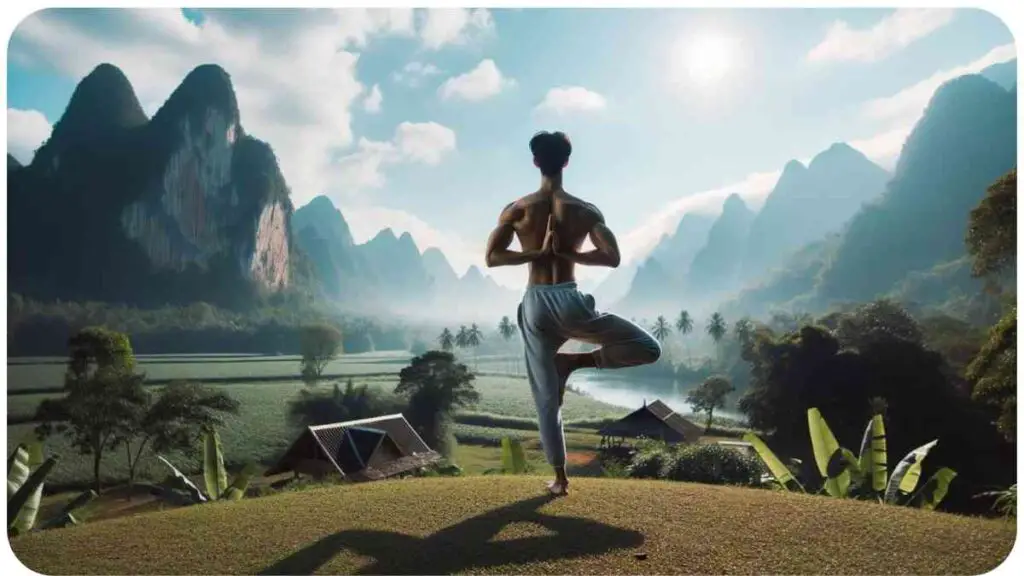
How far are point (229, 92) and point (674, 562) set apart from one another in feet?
97.5

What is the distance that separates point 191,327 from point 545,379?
18.5m

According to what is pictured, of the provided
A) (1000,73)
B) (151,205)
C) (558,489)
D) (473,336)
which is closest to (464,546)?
(558,489)

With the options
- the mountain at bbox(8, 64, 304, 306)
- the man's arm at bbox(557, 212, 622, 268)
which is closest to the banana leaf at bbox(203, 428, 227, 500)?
the man's arm at bbox(557, 212, 622, 268)

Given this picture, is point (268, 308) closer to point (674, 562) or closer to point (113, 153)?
point (113, 153)

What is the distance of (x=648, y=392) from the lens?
21562mm

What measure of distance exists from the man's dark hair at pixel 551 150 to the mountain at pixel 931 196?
71.9 ft

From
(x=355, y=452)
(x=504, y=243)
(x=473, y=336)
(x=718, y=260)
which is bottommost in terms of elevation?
(x=355, y=452)

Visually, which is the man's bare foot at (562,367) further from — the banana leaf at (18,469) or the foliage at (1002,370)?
the foliage at (1002,370)

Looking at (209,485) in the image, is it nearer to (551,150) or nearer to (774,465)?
(551,150)

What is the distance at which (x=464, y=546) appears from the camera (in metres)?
3.75

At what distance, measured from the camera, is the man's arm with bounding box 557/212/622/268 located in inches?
169

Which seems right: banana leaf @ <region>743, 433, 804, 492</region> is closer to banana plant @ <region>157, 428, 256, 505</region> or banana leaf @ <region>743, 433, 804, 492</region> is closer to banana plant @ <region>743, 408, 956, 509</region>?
banana plant @ <region>743, 408, 956, 509</region>

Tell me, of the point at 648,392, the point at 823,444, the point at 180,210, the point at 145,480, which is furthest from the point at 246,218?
the point at 823,444

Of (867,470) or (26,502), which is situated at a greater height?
(867,470)
